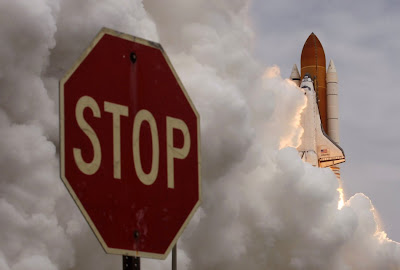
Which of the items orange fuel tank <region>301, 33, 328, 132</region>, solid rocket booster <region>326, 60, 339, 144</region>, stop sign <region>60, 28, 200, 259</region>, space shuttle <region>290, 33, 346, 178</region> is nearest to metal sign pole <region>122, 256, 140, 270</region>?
stop sign <region>60, 28, 200, 259</region>

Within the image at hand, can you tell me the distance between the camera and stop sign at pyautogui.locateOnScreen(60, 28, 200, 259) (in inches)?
201

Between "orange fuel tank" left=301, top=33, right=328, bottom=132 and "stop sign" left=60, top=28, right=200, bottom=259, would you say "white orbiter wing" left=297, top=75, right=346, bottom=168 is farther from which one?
"stop sign" left=60, top=28, right=200, bottom=259

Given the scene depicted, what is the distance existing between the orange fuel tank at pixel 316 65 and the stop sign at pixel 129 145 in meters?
61.2

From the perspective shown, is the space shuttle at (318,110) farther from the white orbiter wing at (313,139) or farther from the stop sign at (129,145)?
the stop sign at (129,145)

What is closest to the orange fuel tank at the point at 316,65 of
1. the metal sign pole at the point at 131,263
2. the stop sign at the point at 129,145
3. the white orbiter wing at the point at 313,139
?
the white orbiter wing at the point at 313,139

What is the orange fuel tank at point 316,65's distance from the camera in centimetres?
6675

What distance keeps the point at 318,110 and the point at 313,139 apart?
2.39 m

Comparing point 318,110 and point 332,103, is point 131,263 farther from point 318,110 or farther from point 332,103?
point 332,103

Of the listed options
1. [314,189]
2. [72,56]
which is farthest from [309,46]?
[72,56]

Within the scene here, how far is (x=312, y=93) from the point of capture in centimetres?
6388

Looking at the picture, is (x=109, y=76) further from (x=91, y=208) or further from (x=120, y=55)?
(x=91, y=208)

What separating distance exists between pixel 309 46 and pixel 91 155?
6270 centimetres

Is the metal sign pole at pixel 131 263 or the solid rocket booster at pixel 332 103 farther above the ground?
the solid rocket booster at pixel 332 103

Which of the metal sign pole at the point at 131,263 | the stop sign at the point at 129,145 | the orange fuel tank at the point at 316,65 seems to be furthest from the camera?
the orange fuel tank at the point at 316,65
